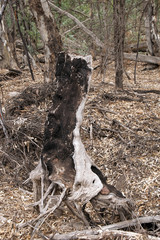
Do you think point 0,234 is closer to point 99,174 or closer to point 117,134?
point 99,174

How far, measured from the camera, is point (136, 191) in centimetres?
347

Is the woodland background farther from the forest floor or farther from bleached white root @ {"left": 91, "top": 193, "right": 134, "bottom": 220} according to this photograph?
bleached white root @ {"left": 91, "top": 193, "right": 134, "bottom": 220}

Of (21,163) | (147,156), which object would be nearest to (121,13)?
(147,156)

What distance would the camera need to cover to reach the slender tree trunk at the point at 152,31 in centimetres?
1032

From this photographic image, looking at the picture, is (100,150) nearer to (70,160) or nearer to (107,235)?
(70,160)

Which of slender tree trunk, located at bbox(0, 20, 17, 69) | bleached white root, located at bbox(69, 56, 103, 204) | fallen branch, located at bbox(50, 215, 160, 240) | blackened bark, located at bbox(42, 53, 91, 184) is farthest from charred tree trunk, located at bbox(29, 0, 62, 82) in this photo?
fallen branch, located at bbox(50, 215, 160, 240)

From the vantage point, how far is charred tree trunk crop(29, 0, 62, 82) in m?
6.17

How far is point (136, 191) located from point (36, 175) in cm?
150

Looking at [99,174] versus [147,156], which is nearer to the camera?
[99,174]

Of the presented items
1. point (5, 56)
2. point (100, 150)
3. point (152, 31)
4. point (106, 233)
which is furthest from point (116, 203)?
point (152, 31)

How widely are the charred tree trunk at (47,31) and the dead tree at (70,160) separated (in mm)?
4040

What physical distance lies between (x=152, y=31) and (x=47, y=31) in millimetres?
5773

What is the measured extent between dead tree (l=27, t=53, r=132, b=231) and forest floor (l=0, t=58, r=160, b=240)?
26 centimetres

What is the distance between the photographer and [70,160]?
261 centimetres
